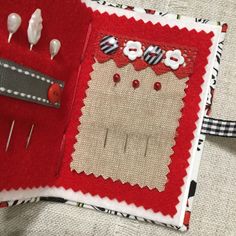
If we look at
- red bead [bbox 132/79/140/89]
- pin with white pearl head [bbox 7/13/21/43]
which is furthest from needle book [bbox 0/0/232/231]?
pin with white pearl head [bbox 7/13/21/43]

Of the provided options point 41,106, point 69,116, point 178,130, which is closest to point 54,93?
point 41,106

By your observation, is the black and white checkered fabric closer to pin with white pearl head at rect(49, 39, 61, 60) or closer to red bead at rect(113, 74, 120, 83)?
red bead at rect(113, 74, 120, 83)

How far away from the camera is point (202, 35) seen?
0.93 meters

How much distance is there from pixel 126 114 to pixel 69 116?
13 centimetres

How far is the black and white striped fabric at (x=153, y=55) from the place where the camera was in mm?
923

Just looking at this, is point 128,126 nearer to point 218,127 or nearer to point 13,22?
point 218,127

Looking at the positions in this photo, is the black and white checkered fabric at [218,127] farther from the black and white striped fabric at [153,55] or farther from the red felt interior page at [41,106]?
the red felt interior page at [41,106]

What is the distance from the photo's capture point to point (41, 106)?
2.68ft

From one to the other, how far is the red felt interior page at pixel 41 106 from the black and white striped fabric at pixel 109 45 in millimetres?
47

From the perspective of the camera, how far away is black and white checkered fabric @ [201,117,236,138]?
897mm

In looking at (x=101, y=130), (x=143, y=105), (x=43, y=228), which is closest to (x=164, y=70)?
(x=143, y=105)

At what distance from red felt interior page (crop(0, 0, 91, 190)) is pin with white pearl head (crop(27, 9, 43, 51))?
1 cm

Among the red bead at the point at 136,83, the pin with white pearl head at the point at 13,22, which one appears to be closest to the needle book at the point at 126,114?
the red bead at the point at 136,83

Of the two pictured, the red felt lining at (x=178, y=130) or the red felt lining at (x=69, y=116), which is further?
the red felt lining at (x=178, y=130)
